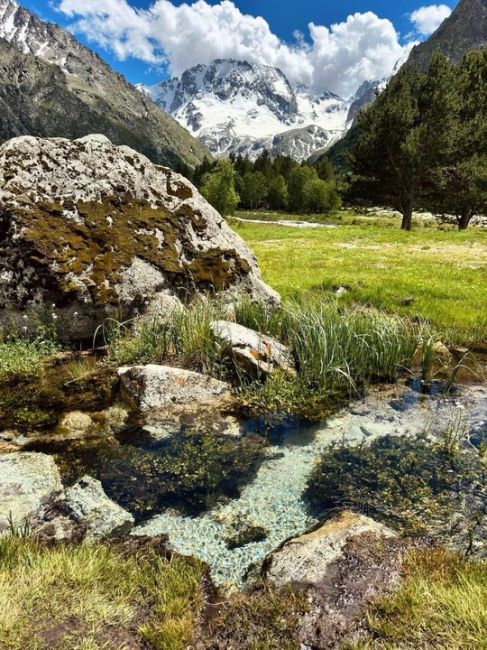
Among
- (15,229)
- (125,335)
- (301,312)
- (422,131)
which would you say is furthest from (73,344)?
(422,131)

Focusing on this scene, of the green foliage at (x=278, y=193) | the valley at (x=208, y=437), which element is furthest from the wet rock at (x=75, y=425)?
the green foliage at (x=278, y=193)

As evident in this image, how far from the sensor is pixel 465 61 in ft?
166

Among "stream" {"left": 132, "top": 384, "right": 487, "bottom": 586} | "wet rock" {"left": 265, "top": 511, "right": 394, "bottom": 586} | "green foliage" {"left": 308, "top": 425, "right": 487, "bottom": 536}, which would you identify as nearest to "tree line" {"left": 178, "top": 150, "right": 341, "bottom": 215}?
"stream" {"left": 132, "top": 384, "right": 487, "bottom": 586}

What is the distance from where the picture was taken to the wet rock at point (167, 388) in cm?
848

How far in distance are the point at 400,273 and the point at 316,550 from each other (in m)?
16.7

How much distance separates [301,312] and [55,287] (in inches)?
243

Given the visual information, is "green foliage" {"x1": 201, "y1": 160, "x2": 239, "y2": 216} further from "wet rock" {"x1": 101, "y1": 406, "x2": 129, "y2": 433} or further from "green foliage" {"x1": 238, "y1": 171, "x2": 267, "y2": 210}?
"wet rock" {"x1": 101, "y1": 406, "x2": 129, "y2": 433}

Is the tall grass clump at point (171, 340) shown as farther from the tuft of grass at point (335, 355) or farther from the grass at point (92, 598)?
the grass at point (92, 598)

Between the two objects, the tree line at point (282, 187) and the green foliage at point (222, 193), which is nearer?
the green foliage at point (222, 193)

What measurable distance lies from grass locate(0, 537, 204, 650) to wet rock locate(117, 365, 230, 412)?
3920 millimetres

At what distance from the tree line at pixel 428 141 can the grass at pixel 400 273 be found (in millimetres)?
12997

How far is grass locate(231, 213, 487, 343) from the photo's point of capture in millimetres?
13812

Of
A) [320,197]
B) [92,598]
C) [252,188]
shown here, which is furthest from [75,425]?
→ [252,188]

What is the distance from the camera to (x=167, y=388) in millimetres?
8688
